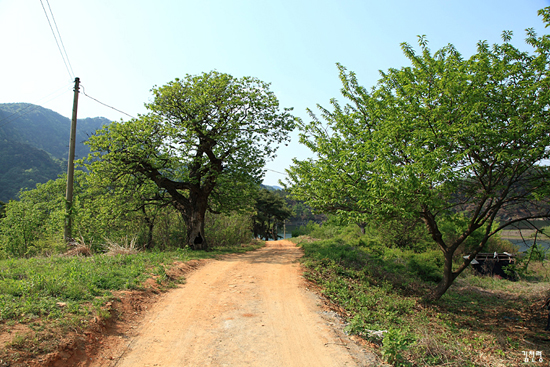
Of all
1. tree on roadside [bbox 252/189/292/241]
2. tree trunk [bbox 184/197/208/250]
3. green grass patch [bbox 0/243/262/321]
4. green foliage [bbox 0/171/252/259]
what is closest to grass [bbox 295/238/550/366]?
green grass patch [bbox 0/243/262/321]

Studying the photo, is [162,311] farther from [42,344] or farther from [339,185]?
[339,185]

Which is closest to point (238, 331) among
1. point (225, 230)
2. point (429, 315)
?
point (429, 315)

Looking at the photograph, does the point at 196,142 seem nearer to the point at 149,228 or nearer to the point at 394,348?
the point at 149,228

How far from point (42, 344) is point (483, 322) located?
10.6 m

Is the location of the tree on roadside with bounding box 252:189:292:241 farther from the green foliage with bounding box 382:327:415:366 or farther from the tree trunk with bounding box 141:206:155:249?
the green foliage with bounding box 382:327:415:366

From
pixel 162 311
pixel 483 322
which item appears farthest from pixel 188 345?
pixel 483 322

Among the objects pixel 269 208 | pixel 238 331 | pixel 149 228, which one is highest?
pixel 269 208

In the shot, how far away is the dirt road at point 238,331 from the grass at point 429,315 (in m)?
0.64

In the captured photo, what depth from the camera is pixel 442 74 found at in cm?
841

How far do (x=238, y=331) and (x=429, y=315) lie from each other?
6.17m

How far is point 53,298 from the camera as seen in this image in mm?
5715

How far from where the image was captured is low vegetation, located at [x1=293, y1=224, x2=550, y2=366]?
5.14m

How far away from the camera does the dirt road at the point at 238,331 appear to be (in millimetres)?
4699

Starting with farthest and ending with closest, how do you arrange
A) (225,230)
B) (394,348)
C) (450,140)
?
1. (225,230)
2. (450,140)
3. (394,348)
